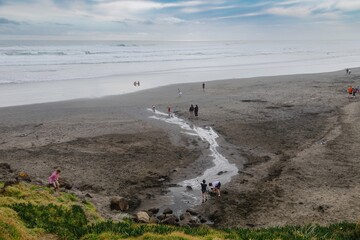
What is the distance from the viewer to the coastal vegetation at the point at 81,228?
43.5 feet

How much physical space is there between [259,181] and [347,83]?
4369 centimetres

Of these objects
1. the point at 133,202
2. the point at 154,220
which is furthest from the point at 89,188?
the point at 154,220

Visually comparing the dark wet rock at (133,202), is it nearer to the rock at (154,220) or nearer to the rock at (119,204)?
the rock at (119,204)

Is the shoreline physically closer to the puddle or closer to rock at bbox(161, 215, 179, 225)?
the puddle

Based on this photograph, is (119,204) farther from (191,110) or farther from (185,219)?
(191,110)

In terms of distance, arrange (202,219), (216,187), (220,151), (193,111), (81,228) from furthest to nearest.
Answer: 1. (193,111)
2. (220,151)
3. (216,187)
4. (202,219)
5. (81,228)

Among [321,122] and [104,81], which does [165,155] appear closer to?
[321,122]

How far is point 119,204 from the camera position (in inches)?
742

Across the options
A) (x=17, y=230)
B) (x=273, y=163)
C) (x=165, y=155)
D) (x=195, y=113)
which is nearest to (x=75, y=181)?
(x=165, y=155)

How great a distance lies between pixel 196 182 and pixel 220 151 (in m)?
6.00

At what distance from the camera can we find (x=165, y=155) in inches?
1073

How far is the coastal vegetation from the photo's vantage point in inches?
522

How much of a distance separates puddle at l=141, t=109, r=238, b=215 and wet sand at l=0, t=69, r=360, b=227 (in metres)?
0.47

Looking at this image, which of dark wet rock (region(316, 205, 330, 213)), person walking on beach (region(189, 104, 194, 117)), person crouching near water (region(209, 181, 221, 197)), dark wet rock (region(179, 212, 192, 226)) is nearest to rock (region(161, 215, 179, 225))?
dark wet rock (region(179, 212, 192, 226))
